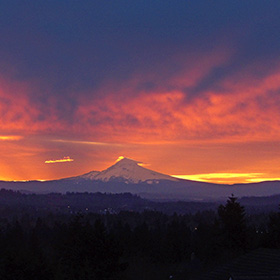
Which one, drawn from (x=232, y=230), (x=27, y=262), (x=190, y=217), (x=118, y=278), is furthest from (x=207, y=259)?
(x=190, y=217)

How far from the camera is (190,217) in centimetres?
19112

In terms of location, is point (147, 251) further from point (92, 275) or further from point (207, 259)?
point (92, 275)

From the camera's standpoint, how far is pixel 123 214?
198125mm

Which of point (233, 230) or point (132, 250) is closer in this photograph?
point (233, 230)

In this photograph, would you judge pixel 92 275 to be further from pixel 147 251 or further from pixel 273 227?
pixel 147 251

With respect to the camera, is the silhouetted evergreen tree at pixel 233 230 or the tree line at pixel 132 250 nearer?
the tree line at pixel 132 250

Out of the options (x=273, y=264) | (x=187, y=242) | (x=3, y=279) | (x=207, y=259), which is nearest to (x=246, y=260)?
(x=273, y=264)

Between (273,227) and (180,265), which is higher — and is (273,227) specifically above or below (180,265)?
above

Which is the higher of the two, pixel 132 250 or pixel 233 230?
pixel 233 230

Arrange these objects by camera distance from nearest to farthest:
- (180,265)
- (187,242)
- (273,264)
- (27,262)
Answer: (273,264) → (27,262) → (180,265) → (187,242)

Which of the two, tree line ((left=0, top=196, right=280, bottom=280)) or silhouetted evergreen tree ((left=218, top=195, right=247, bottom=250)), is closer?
tree line ((left=0, top=196, right=280, bottom=280))

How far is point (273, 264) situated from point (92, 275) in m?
17.7

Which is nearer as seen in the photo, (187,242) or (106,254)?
(106,254)

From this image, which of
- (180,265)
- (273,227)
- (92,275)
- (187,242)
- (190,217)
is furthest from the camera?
(190,217)
